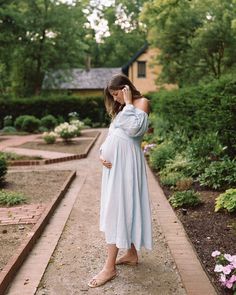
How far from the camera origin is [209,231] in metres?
5.06

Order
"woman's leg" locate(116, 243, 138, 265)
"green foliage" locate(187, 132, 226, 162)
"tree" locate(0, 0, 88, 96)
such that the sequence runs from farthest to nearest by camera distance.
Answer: "tree" locate(0, 0, 88, 96) < "green foliage" locate(187, 132, 226, 162) < "woman's leg" locate(116, 243, 138, 265)

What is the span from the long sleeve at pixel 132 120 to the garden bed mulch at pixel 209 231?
1.44 meters

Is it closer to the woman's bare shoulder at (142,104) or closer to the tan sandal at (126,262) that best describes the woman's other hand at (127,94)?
the woman's bare shoulder at (142,104)

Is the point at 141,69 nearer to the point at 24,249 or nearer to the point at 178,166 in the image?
the point at 178,166

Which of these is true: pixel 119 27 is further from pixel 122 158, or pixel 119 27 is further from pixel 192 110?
pixel 122 158

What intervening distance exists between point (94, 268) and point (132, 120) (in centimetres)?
150

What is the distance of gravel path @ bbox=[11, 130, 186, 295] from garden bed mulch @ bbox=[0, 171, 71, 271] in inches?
19.2

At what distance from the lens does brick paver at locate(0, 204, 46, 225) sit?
18.6 ft

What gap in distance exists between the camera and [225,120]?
8031mm

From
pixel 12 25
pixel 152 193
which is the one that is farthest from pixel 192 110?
pixel 12 25

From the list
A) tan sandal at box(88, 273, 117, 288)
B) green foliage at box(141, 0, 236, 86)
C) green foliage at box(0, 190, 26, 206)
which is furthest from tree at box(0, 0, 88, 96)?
tan sandal at box(88, 273, 117, 288)

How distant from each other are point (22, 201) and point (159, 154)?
13.3 ft

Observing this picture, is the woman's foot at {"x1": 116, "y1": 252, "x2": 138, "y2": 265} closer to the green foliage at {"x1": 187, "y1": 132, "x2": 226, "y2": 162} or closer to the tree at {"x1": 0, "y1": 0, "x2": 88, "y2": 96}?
the green foliage at {"x1": 187, "y1": 132, "x2": 226, "y2": 162}

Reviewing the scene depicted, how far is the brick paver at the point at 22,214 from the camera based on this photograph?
5680mm
